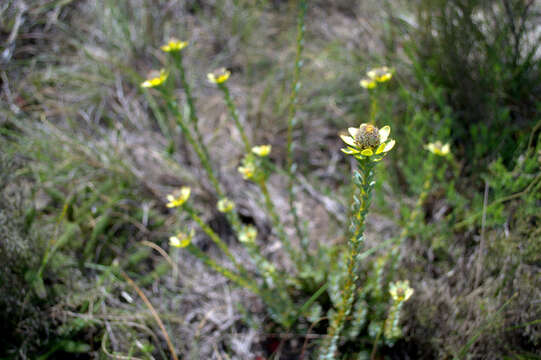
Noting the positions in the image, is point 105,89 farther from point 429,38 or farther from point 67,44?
point 429,38

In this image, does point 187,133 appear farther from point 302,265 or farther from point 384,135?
point 384,135

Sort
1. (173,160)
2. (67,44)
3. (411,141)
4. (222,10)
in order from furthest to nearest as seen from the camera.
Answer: (222,10) → (67,44) → (173,160) → (411,141)

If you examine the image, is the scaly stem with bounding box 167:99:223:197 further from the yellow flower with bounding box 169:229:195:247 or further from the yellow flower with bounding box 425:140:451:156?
the yellow flower with bounding box 425:140:451:156

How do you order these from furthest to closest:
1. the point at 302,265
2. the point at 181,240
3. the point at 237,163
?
the point at 237,163, the point at 302,265, the point at 181,240

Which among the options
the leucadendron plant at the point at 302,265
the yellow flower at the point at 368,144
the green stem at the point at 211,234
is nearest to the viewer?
the yellow flower at the point at 368,144

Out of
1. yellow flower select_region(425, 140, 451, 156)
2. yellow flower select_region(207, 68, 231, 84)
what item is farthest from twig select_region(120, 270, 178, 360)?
yellow flower select_region(425, 140, 451, 156)

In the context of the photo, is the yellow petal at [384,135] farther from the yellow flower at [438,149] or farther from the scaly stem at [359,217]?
the yellow flower at [438,149]

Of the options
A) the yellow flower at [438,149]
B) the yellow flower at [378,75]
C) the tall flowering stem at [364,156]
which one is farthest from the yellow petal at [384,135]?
the yellow flower at [438,149]

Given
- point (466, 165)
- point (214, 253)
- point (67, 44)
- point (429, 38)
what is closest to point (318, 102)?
point (429, 38)

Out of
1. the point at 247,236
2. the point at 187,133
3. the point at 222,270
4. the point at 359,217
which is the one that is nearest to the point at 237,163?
the point at 187,133
